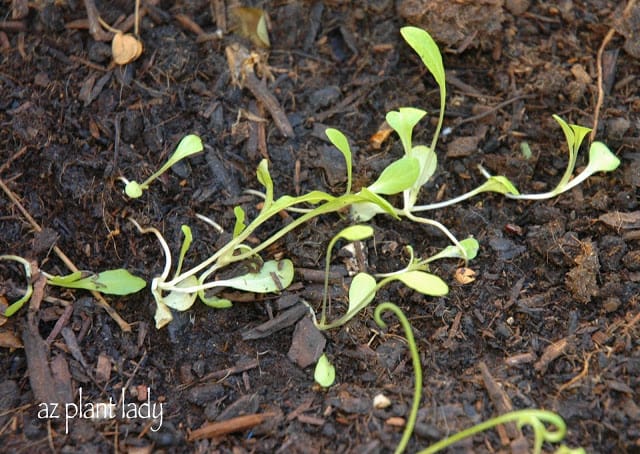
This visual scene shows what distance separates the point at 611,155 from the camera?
5.67 ft

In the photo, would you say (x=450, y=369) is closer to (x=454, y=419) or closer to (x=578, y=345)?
(x=454, y=419)

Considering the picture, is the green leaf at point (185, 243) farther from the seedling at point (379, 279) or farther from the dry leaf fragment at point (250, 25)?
the dry leaf fragment at point (250, 25)

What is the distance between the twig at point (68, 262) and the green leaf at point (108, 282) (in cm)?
3

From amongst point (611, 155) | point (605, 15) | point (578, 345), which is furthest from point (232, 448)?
point (605, 15)

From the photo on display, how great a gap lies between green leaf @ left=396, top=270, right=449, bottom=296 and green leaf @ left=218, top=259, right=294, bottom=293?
290mm

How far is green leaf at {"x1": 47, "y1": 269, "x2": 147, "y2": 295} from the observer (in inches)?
62.9

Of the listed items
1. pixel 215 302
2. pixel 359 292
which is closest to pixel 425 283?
pixel 359 292

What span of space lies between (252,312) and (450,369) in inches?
18.5

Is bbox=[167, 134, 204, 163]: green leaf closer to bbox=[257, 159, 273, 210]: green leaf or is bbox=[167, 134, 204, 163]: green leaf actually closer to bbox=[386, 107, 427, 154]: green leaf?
bbox=[257, 159, 273, 210]: green leaf

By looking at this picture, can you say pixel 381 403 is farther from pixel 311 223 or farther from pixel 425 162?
pixel 425 162

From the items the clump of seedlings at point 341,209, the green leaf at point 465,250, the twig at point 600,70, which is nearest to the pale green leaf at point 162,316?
the clump of seedlings at point 341,209

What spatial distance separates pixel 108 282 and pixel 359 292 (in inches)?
22.5

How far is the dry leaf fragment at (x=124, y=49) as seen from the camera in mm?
1875

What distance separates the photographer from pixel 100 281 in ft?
5.26
